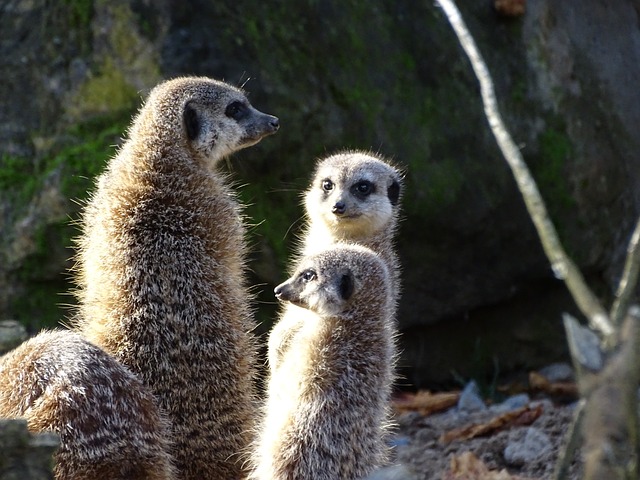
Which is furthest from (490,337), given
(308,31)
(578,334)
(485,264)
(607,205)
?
(578,334)

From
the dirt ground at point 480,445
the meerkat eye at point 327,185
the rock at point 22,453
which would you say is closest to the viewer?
the rock at point 22,453

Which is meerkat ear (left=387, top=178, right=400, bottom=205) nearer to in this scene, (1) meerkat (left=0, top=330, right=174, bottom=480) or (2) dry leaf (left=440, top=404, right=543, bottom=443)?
(2) dry leaf (left=440, top=404, right=543, bottom=443)

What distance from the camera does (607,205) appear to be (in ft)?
23.0

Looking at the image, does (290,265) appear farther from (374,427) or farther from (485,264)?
(374,427)

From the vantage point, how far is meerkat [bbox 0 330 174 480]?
3455 mm

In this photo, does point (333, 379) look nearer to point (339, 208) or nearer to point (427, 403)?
point (339, 208)

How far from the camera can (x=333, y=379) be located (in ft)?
11.9

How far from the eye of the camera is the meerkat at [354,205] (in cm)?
518

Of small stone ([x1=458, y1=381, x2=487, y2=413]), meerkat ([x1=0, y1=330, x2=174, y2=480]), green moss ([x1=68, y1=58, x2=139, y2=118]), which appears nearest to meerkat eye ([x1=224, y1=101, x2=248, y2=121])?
green moss ([x1=68, y1=58, x2=139, y2=118])

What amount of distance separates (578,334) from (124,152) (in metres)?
2.69

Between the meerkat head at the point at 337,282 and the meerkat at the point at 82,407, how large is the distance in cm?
68

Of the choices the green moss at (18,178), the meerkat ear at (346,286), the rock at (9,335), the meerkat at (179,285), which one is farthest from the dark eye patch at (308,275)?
the green moss at (18,178)

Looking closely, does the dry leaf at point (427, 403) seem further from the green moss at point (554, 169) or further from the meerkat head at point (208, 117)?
the meerkat head at point (208, 117)

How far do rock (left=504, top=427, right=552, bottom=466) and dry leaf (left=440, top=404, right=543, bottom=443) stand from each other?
368mm
